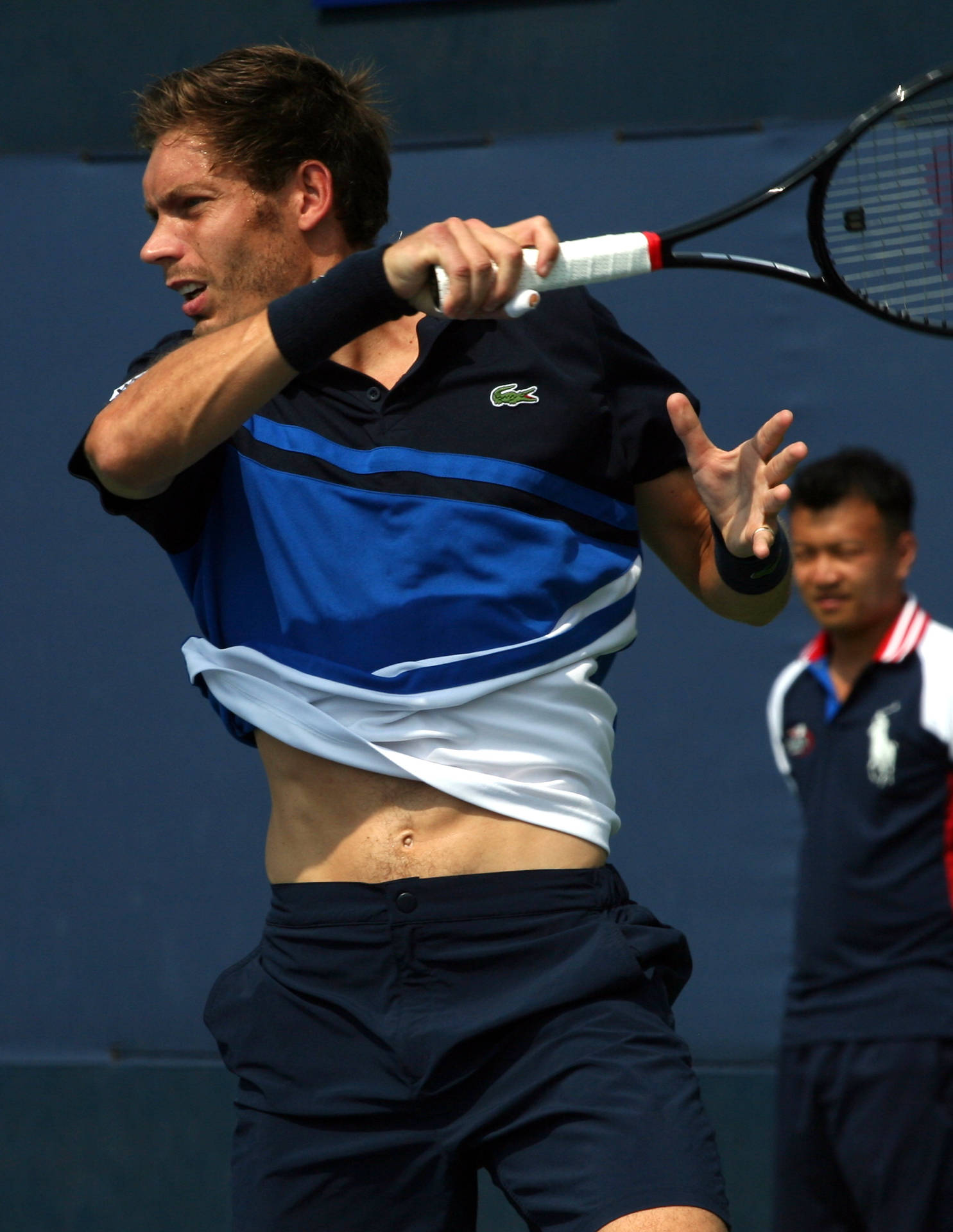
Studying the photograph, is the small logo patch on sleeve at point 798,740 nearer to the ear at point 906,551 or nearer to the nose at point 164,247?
the ear at point 906,551

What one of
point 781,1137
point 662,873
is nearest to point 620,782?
point 662,873

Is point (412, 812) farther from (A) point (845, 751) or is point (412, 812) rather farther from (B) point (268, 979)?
(A) point (845, 751)

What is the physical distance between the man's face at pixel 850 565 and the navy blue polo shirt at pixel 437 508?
1.30 m

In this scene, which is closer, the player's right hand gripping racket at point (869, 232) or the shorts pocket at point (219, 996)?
the player's right hand gripping racket at point (869, 232)

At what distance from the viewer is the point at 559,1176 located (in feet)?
5.89

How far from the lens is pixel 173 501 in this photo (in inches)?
80.4

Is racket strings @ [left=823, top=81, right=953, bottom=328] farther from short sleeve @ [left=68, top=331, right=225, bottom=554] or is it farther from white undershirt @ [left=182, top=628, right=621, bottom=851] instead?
short sleeve @ [left=68, top=331, right=225, bottom=554]

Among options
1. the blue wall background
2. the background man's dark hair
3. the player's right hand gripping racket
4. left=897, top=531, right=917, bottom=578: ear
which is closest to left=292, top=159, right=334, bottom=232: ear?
the player's right hand gripping racket

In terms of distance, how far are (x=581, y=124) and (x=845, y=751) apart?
58.7 inches

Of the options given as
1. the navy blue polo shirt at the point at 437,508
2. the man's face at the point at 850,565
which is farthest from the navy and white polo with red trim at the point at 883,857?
the navy blue polo shirt at the point at 437,508

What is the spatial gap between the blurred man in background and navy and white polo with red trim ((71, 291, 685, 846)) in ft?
3.61

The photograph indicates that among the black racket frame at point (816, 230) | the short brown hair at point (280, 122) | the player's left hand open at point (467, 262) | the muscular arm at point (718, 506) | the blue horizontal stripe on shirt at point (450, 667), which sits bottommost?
the blue horizontal stripe on shirt at point (450, 667)

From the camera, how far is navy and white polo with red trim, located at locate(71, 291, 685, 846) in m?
1.96

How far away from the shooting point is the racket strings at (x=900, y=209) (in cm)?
253
